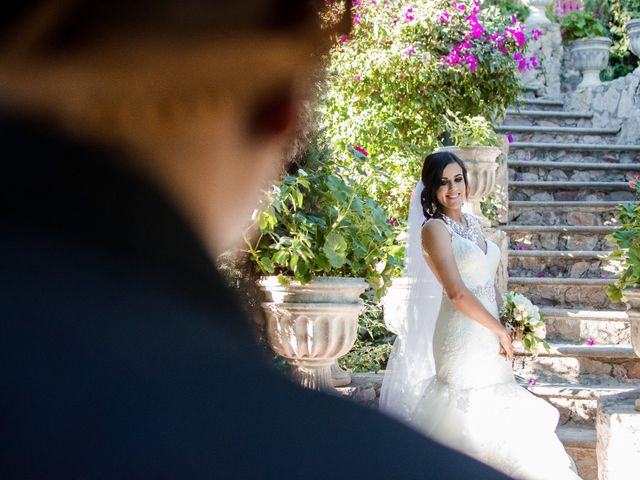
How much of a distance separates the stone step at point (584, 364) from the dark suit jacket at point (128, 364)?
5201 millimetres

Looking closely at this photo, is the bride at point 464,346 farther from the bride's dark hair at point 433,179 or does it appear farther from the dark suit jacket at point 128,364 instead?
the dark suit jacket at point 128,364

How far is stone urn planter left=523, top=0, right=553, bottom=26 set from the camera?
9672mm

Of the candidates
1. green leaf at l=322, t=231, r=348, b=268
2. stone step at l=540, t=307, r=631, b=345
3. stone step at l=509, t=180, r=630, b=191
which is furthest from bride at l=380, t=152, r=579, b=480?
stone step at l=509, t=180, r=630, b=191

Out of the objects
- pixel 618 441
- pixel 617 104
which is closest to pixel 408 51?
pixel 617 104

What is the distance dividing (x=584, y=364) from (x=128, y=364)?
5.33m

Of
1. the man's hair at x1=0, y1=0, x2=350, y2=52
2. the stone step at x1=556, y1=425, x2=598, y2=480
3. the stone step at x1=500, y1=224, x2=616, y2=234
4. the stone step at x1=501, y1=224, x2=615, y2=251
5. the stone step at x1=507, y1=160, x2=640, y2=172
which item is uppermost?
the stone step at x1=507, y1=160, x2=640, y2=172

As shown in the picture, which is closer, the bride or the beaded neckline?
the bride

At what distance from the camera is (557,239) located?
6.82 meters

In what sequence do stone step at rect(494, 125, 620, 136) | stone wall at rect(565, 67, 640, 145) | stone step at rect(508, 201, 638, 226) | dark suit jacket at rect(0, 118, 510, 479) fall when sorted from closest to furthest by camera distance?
dark suit jacket at rect(0, 118, 510, 479) → stone step at rect(508, 201, 638, 226) → stone step at rect(494, 125, 620, 136) → stone wall at rect(565, 67, 640, 145)

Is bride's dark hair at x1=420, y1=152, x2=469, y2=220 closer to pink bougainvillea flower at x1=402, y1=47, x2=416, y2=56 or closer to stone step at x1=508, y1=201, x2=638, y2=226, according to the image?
pink bougainvillea flower at x1=402, y1=47, x2=416, y2=56

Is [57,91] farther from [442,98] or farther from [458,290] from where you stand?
[442,98]

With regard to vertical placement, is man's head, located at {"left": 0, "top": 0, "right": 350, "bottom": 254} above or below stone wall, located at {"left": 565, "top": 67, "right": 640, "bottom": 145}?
below

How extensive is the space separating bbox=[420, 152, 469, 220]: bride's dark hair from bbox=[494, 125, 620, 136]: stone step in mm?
4477

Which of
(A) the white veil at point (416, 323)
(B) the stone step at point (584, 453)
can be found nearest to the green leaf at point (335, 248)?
(A) the white veil at point (416, 323)
